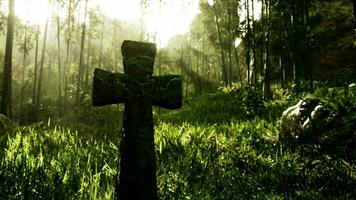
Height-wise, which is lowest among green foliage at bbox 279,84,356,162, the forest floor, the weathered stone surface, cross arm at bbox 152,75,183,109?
the forest floor

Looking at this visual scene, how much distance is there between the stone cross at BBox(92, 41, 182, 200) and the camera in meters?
3.14

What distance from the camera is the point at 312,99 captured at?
6.35 m

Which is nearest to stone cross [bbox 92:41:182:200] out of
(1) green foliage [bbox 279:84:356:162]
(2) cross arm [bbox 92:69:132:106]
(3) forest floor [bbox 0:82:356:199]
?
(2) cross arm [bbox 92:69:132:106]

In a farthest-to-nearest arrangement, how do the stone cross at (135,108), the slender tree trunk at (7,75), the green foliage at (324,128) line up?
1. the slender tree trunk at (7,75)
2. the green foliage at (324,128)
3. the stone cross at (135,108)

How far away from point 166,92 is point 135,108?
0.37 m

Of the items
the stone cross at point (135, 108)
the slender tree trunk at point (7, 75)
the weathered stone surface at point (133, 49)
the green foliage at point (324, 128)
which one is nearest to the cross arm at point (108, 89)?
the stone cross at point (135, 108)

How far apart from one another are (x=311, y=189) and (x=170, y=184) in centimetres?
166

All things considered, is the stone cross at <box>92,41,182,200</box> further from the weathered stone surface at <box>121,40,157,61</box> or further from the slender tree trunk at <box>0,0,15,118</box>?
the slender tree trunk at <box>0,0,15,118</box>

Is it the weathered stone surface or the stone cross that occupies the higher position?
the weathered stone surface

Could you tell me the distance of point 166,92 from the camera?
3.42 metres

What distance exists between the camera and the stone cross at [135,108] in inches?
124

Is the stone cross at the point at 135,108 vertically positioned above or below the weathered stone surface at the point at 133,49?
below

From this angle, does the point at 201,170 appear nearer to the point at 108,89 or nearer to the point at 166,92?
the point at 166,92

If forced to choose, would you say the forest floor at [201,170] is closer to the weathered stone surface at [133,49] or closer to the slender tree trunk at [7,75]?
the weathered stone surface at [133,49]
